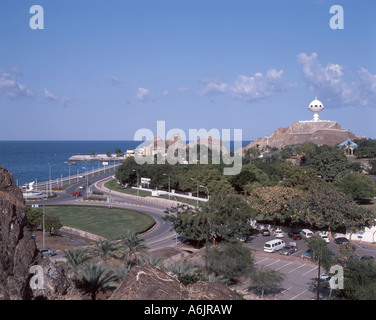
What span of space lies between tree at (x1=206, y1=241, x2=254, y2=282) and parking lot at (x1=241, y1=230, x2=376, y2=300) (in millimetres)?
1893

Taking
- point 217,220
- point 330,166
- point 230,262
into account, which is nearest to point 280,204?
point 217,220

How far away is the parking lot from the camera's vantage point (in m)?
29.6

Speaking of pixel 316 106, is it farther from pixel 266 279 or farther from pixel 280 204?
pixel 266 279

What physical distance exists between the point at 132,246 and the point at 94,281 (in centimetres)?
1042

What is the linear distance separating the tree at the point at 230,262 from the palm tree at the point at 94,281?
10.3 meters

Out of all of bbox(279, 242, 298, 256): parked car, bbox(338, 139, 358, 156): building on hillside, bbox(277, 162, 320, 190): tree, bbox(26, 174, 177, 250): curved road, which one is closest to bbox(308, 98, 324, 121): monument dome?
bbox(338, 139, 358, 156): building on hillside

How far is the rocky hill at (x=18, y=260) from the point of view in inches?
518

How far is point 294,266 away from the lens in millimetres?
36281

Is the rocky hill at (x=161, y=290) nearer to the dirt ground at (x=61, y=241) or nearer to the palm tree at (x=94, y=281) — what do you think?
the palm tree at (x=94, y=281)

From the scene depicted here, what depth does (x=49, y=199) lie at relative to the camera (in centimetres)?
7688

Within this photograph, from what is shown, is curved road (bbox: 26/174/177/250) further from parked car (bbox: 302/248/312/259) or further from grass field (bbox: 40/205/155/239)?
parked car (bbox: 302/248/312/259)
